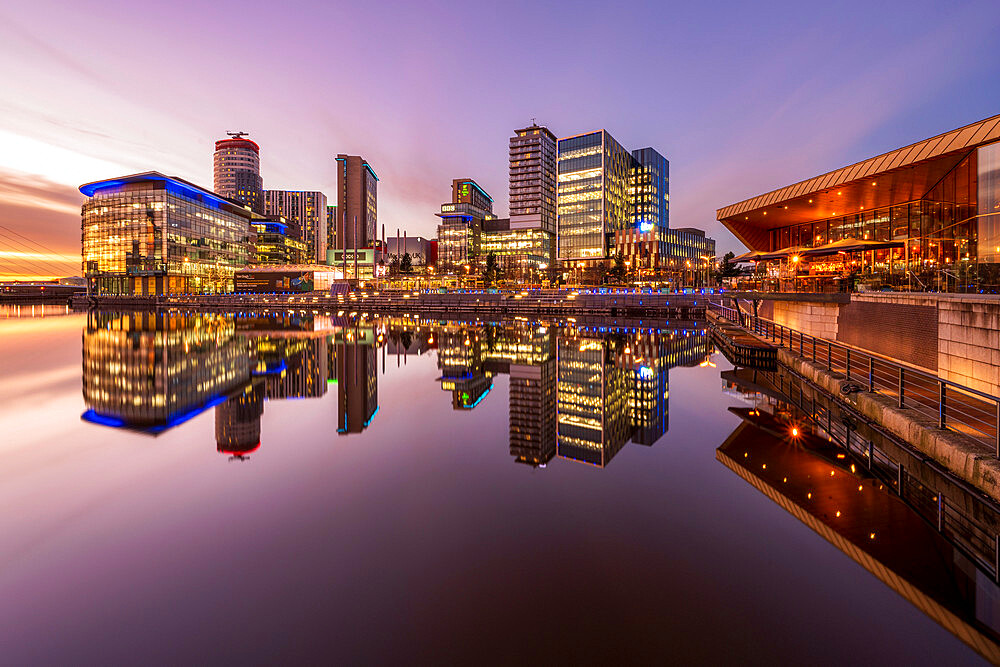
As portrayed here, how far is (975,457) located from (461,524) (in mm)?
8402

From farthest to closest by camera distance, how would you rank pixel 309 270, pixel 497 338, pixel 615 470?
pixel 309 270
pixel 497 338
pixel 615 470

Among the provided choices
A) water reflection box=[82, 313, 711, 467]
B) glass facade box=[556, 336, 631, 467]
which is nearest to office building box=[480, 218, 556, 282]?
water reflection box=[82, 313, 711, 467]

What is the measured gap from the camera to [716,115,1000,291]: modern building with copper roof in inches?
712

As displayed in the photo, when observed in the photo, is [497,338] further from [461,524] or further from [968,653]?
[968,653]

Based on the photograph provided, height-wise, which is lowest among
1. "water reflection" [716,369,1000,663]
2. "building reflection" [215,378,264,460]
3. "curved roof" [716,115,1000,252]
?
"building reflection" [215,378,264,460]

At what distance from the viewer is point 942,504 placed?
7449 millimetres

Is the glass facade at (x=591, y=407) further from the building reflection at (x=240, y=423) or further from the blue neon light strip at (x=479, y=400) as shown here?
the building reflection at (x=240, y=423)

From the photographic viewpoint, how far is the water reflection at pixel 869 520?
5090 millimetres

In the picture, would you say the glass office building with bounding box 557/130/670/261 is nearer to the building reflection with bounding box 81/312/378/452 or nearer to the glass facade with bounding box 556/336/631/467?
the building reflection with bounding box 81/312/378/452

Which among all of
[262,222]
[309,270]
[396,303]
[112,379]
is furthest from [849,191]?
[262,222]

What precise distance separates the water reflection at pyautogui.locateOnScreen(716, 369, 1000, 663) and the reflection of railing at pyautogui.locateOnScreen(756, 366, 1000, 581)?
0.08m

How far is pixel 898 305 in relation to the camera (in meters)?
18.3

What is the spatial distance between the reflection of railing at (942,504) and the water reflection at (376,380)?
443 centimetres

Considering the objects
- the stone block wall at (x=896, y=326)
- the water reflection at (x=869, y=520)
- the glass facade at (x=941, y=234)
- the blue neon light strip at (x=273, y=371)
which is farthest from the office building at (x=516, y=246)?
the water reflection at (x=869, y=520)
